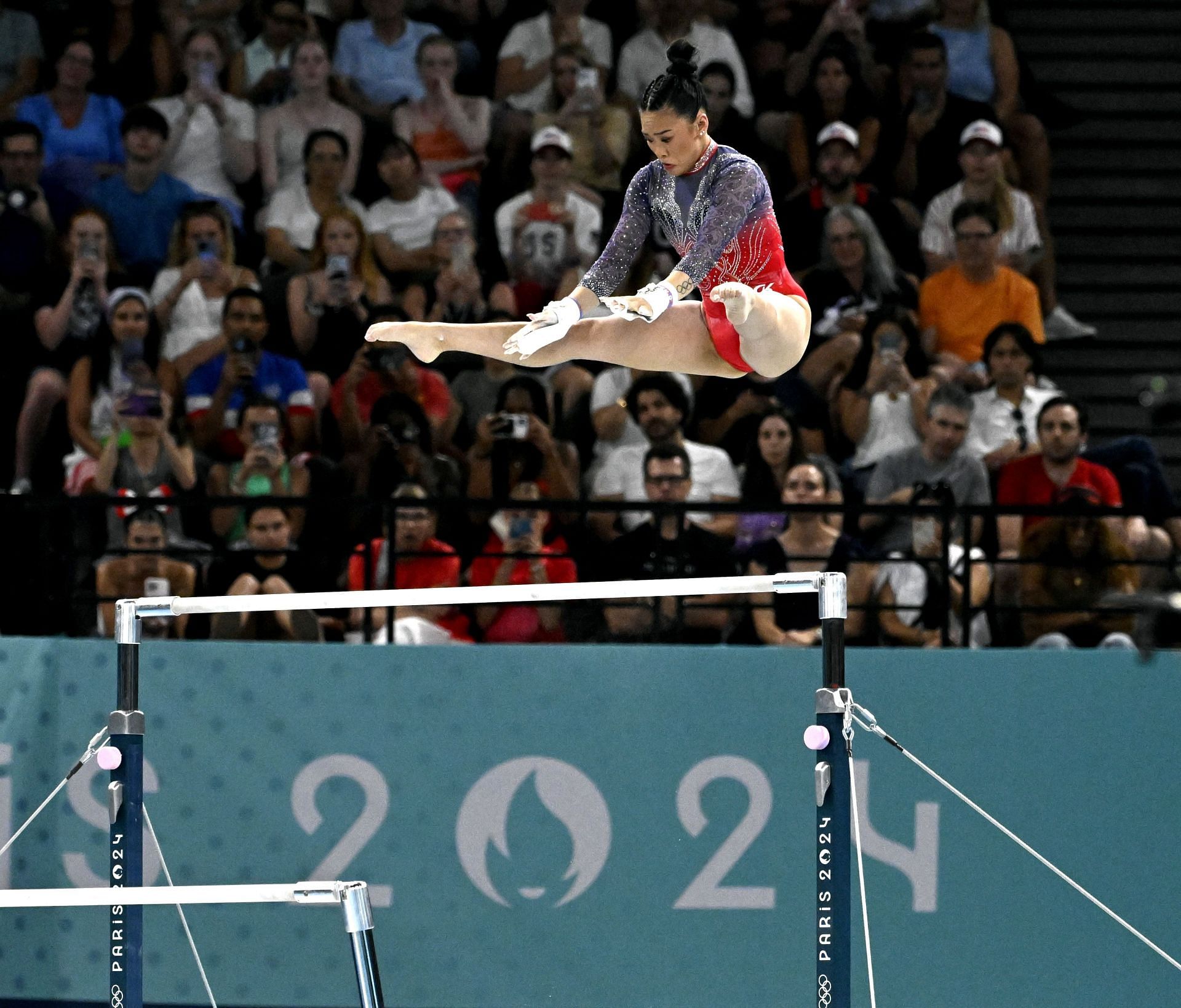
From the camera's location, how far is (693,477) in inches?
288

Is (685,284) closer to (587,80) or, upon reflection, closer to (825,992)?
(825,992)

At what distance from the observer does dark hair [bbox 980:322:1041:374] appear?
7.64 metres

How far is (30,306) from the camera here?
8.20m

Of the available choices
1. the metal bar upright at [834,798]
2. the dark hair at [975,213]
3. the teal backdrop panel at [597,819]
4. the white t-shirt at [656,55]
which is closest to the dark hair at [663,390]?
the teal backdrop panel at [597,819]

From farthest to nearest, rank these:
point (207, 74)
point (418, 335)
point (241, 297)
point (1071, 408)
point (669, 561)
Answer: point (207, 74) < point (241, 297) < point (1071, 408) < point (669, 561) < point (418, 335)

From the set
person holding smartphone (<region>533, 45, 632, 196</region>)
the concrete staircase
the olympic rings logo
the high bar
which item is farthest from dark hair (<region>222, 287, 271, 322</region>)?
the olympic rings logo

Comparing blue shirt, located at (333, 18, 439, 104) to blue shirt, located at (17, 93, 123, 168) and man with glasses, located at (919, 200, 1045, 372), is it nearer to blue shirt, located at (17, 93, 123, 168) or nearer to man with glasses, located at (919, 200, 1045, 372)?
blue shirt, located at (17, 93, 123, 168)

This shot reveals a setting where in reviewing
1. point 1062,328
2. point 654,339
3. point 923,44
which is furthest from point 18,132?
point 1062,328

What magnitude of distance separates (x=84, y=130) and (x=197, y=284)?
4.25 feet

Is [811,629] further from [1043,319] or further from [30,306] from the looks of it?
[30,306]

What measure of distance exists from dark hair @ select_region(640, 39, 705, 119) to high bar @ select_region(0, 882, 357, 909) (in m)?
2.07

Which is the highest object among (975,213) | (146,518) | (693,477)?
(975,213)

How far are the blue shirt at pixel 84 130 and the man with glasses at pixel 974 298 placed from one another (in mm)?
4091

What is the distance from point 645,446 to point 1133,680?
86.8 inches
